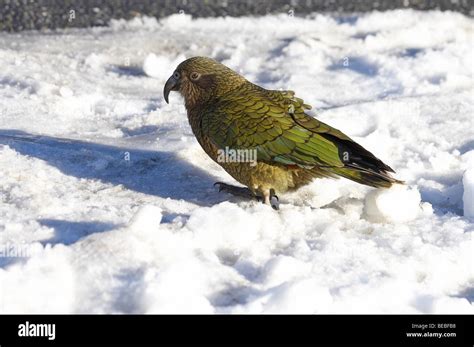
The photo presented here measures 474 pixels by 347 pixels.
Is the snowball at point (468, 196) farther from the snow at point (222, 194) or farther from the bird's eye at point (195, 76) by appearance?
the bird's eye at point (195, 76)

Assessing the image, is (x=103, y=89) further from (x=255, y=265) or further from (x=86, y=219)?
(x=255, y=265)

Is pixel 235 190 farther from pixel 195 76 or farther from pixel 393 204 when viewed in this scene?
pixel 393 204

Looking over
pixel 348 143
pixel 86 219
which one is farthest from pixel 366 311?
pixel 86 219

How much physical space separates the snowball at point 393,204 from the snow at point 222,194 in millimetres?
11

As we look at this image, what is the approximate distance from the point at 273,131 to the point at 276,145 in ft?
0.30

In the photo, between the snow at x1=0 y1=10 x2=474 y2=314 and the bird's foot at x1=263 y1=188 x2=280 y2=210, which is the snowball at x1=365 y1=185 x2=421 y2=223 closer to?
the snow at x1=0 y1=10 x2=474 y2=314

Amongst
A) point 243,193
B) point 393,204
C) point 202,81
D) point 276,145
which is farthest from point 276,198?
point 202,81

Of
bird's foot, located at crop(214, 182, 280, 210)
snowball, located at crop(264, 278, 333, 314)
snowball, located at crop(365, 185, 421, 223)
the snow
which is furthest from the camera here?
bird's foot, located at crop(214, 182, 280, 210)

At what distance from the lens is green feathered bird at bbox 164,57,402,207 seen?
494 centimetres

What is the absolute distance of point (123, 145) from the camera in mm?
6219

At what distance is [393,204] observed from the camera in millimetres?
4957

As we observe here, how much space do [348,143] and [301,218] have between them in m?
0.54

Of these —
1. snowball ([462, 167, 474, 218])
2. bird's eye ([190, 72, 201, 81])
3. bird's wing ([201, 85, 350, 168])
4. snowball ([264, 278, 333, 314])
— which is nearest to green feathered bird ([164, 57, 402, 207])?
bird's wing ([201, 85, 350, 168])

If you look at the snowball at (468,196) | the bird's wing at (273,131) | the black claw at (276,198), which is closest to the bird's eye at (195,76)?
the bird's wing at (273,131)
